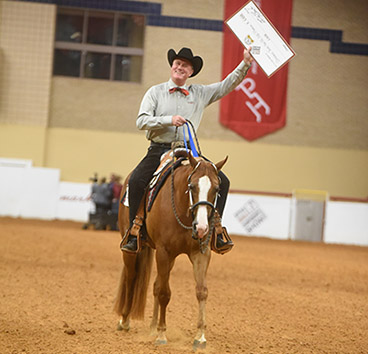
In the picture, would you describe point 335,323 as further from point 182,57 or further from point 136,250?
point 182,57

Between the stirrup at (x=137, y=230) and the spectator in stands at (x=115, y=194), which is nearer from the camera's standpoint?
the stirrup at (x=137, y=230)

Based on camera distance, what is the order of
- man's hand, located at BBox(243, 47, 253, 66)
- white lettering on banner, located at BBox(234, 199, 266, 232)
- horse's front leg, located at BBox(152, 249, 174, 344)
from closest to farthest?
horse's front leg, located at BBox(152, 249, 174, 344) < man's hand, located at BBox(243, 47, 253, 66) < white lettering on banner, located at BBox(234, 199, 266, 232)

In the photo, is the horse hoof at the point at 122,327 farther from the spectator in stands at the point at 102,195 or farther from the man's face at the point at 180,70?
the spectator in stands at the point at 102,195

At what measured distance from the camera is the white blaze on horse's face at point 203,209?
15.1 feet

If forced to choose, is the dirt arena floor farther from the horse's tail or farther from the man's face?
the man's face

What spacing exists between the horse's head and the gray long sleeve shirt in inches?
31.8

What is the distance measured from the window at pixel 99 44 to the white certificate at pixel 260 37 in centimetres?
1764

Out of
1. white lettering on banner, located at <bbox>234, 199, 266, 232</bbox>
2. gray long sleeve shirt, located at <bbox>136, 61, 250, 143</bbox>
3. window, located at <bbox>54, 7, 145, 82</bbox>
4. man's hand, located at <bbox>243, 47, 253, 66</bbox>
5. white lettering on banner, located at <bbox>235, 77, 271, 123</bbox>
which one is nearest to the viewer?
man's hand, located at <bbox>243, 47, 253, 66</bbox>

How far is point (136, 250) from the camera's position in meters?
5.57

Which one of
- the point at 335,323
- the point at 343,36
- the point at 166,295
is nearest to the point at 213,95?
the point at 166,295

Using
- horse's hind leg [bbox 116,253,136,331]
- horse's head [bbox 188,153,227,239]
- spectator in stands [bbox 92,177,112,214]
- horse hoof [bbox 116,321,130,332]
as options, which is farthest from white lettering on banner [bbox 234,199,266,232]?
horse's head [bbox 188,153,227,239]

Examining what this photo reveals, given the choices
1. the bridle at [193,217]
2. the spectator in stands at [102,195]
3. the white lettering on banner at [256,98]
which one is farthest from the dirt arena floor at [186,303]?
the white lettering on banner at [256,98]

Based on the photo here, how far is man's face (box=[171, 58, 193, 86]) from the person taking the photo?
18.6 ft

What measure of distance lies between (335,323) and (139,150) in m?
16.3
